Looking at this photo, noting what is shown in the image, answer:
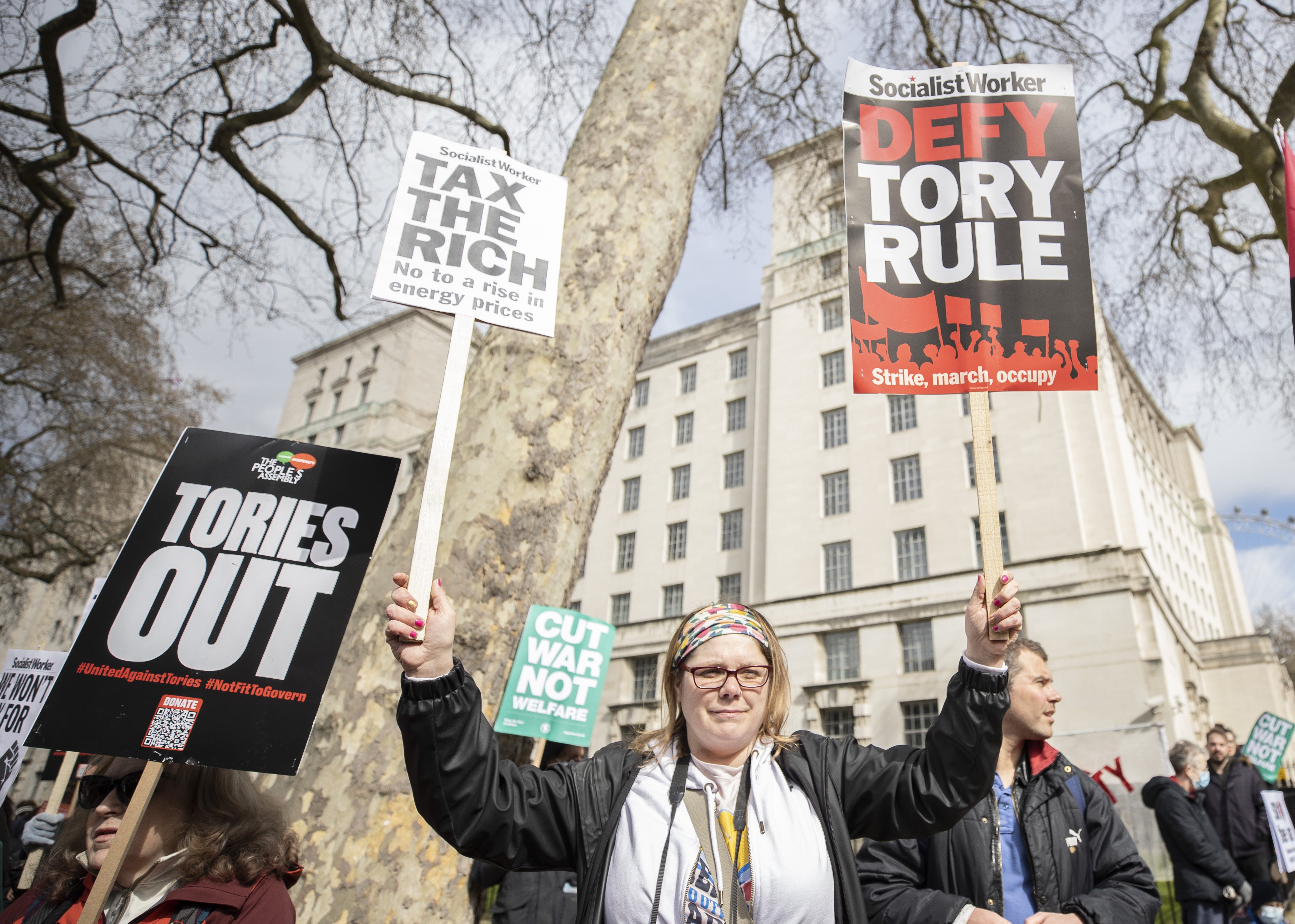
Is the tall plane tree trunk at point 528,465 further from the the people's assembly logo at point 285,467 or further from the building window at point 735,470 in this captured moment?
the building window at point 735,470

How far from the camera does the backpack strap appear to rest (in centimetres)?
290

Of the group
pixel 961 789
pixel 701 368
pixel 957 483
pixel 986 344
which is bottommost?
pixel 961 789

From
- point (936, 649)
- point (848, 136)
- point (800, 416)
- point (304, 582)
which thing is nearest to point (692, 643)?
point (304, 582)

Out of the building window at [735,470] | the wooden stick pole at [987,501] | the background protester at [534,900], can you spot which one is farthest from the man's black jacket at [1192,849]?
the building window at [735,470]

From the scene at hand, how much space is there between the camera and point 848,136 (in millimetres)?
3018

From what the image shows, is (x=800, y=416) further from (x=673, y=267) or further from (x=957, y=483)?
(x=673, y=267)

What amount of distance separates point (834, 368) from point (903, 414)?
406 cm

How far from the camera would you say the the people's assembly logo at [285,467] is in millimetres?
2902

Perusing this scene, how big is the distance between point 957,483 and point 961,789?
27809mm

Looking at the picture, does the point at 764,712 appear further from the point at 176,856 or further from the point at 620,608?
the point at 620,608

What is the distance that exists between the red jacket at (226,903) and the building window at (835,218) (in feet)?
97.4

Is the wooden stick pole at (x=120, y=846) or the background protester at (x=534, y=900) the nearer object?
the wooden stick pole at (x=120, y=846)

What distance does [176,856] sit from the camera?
7.63 feet

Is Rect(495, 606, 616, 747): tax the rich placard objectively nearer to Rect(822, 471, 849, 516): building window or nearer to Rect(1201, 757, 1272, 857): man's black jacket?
Rect(1201, 757, 1272, 857): man's black jacket
